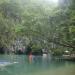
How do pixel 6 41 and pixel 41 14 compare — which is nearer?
pixel 41 14

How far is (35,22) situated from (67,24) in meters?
3.45

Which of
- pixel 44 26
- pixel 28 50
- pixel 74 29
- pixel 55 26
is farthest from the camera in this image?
pixel 28 50

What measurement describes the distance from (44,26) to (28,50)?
25.0 metres

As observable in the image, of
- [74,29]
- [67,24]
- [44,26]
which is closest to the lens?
[74,29]

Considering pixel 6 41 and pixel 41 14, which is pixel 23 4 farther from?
pixel 6 41

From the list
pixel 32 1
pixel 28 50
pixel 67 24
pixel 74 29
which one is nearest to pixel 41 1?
pixel 32 1

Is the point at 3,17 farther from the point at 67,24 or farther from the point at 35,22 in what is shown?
the point at 67,24

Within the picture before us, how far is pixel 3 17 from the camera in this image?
15.9m

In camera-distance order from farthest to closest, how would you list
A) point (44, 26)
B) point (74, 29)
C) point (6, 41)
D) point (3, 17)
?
1. point (6, 41)
2. point (3, 17)
3. point (44, 26)
4. point (74, 29)

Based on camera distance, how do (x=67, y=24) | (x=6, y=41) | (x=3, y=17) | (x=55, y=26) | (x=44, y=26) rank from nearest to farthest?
(x=67, y=24)
(x=55, y=26)
(x=44, y=26)
(x=3, y=17)
(x=6, y=41)

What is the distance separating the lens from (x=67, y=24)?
11484 mm

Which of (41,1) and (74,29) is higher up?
(41,1)

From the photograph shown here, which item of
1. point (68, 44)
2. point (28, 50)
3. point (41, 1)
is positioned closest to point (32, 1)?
point (41, 1)

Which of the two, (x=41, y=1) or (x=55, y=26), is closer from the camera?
(x=55, y=26)
